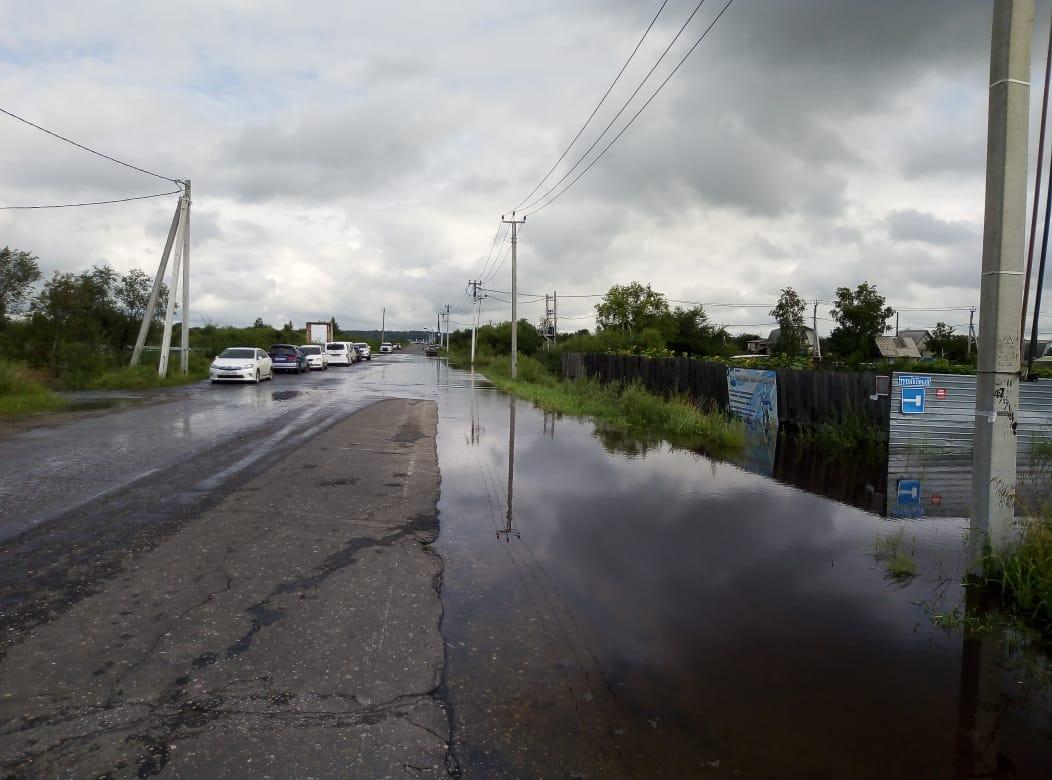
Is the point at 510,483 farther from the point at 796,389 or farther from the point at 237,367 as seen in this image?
the point at 237,367

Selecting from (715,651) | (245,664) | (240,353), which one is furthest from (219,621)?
(240,353)

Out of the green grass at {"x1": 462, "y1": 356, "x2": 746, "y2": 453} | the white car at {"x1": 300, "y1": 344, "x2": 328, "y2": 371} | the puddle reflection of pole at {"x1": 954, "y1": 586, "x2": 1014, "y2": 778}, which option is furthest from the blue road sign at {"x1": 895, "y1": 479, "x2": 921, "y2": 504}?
the white car at {"x1": 300, "y1": 344, "x2": 328, "y2": 371}

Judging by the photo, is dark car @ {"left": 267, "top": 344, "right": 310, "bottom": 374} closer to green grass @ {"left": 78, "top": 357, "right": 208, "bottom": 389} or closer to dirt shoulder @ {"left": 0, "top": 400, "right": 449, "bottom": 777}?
green grass @ {"left": 78, "top": 357, "right": 208, "bottom": 389}

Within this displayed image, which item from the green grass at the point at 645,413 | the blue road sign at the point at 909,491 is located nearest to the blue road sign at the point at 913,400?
the green grass at the point at 645,413

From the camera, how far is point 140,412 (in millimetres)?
17891

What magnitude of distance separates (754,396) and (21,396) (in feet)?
61.8

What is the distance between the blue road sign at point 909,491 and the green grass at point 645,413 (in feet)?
11.1

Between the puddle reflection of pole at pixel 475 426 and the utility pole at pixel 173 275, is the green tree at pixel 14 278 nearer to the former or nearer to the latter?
the utility pole at pixel 173 275

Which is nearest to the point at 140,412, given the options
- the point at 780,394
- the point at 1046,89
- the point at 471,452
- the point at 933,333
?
the point at 471,452

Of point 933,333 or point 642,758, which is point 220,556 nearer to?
point 642,758

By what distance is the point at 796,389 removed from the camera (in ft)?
56.1

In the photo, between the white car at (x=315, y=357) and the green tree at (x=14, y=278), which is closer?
the green tree at (x=14, y=278)

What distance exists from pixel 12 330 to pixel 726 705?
105 ft

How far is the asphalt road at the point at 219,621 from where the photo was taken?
10.9 ft
